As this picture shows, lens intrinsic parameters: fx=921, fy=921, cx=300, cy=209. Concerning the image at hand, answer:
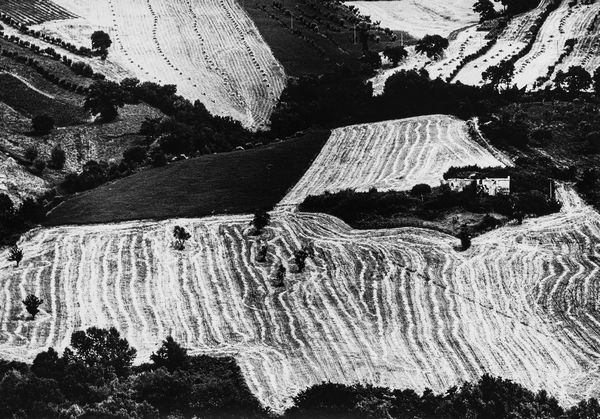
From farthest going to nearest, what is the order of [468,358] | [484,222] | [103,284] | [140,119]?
[140,119], [484,222], [103,284], [468,358]

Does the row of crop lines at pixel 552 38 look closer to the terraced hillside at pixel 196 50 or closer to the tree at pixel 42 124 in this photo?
the terraced hillside at pixel 196 50

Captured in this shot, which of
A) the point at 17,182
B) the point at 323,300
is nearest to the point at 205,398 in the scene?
the point at 323,300

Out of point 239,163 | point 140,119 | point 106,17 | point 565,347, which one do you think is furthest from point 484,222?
point 106,17

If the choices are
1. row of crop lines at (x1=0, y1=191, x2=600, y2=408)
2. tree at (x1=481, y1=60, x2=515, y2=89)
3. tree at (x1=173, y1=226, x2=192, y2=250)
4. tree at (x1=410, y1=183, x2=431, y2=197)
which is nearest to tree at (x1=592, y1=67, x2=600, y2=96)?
tree at (x1=481, y1=60, x2=515, y2=89)

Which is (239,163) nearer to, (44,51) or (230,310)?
(230,310)

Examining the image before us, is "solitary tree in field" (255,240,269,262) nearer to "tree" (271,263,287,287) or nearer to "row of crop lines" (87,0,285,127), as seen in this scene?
"tree" (271,263,287,287)

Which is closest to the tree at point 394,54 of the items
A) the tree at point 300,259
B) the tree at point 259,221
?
the tree at point 259,221
